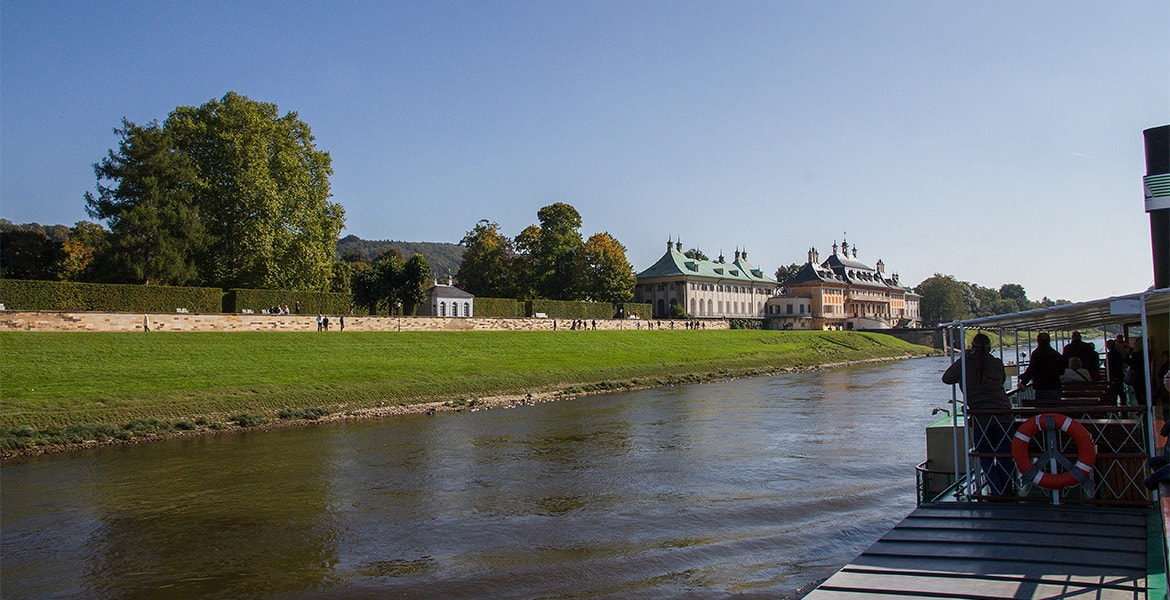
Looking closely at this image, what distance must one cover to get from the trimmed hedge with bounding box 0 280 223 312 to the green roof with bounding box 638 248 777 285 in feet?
209

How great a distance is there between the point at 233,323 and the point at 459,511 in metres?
28.1

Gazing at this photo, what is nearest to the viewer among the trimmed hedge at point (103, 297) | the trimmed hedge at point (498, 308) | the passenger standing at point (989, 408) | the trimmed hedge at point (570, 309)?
the passenger standing at point (989, 408)

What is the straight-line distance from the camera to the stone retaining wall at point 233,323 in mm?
30781

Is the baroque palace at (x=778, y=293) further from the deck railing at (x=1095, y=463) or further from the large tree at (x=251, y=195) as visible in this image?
the deck railing at (x=1095, y=463)

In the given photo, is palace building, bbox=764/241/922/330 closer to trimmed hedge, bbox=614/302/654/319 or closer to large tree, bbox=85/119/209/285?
trimmed hedge, bbox=614/302/654/319

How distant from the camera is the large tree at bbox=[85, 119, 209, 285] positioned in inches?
1686

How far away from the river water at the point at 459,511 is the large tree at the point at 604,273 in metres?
51.3

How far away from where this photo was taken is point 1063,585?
232 inches

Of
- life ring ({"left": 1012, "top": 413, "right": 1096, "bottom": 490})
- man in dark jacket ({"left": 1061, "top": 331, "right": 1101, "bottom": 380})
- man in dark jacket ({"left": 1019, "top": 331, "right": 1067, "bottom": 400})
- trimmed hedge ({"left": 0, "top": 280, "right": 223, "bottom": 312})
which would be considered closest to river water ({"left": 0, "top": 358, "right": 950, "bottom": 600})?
life ring ({"left": 1012, "top": 413, "right": 1096, "bottom": 490})

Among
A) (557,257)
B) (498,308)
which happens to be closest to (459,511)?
(498,308)

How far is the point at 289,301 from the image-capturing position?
45125 millimetres

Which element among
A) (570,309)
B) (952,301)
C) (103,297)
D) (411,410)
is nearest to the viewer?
(411,410)

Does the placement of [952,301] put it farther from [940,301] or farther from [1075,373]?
[1075,373]

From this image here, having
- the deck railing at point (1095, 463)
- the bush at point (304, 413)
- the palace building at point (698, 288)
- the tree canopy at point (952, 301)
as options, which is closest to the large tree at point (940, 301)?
the tree canopy at point (952, 301)
